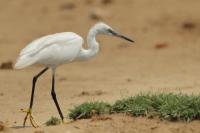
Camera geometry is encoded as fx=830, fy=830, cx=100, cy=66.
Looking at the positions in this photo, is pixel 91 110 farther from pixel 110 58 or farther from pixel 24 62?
pixel 110 58

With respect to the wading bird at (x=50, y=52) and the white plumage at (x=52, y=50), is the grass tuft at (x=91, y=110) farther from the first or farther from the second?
the white plumage at (x=52, y=50)

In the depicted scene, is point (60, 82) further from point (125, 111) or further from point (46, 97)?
point (125, 111)

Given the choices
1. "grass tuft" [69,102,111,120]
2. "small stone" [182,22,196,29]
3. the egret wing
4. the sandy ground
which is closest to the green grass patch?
"grass tuft" [69,102,111,120]

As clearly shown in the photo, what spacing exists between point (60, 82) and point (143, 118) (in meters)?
5.87

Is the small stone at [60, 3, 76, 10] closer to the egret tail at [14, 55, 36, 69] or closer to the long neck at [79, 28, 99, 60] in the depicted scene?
the long neck at [79, 28, 99, 60]

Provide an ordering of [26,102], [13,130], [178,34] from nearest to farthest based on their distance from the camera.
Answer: [13,130] → [26,102] → [178,34]

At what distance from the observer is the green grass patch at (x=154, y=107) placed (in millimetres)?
10023

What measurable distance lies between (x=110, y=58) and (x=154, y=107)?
910 cm

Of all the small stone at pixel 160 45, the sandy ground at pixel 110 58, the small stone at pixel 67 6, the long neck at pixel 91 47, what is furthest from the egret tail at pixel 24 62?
the small stone at pixel 67 6

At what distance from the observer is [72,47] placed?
11016 millimetres

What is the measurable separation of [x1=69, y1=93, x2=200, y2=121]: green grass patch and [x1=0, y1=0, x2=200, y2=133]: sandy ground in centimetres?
12

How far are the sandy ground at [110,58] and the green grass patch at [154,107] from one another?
12 centimetres

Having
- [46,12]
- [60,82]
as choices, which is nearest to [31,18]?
[46,12]

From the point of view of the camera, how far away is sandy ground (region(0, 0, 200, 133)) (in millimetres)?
12227
